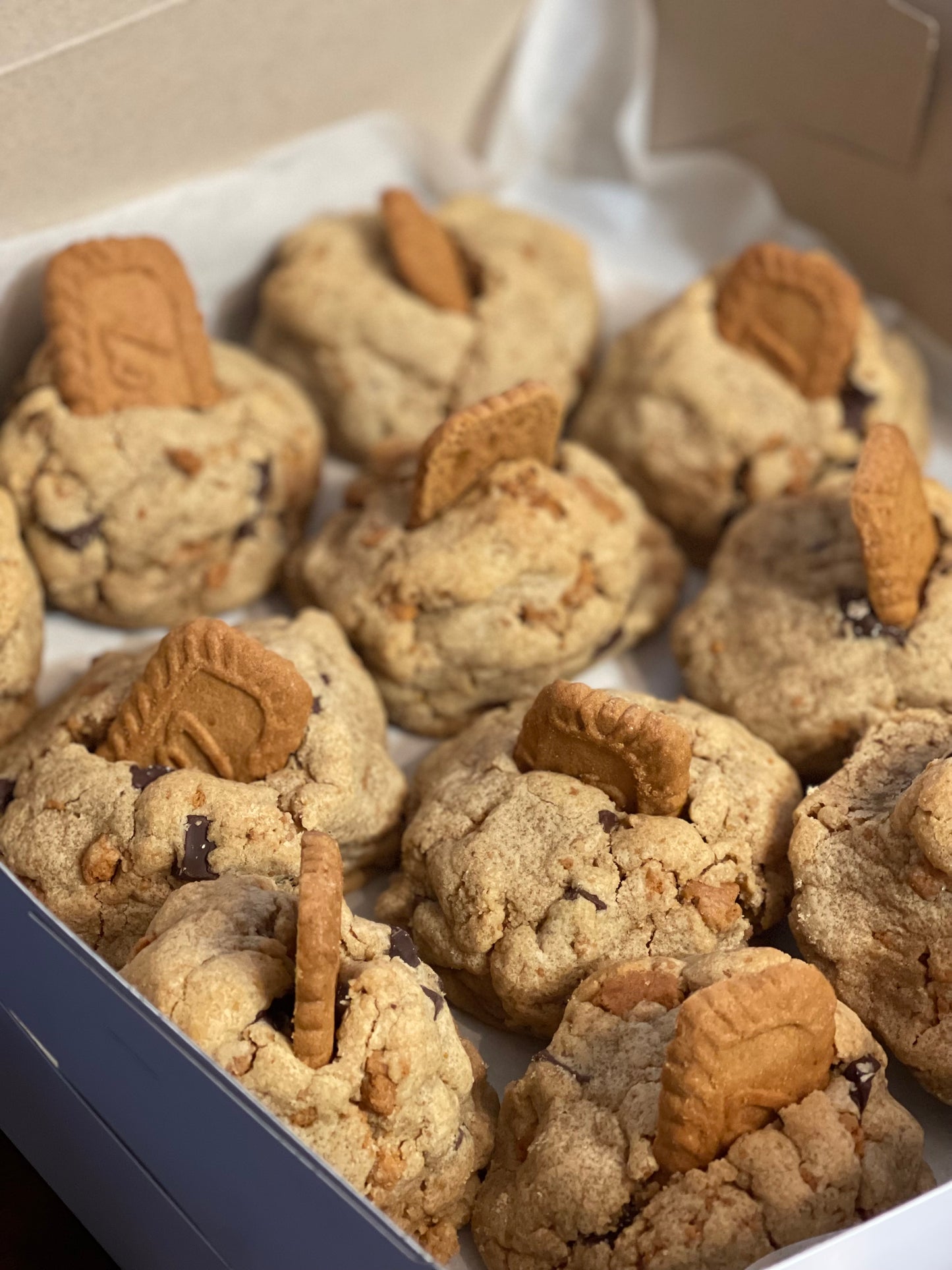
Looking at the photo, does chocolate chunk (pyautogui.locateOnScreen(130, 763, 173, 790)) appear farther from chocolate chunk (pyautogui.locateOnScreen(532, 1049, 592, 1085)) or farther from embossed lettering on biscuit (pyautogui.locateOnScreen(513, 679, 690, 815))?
chocolate chunk (pyautogui.locateOnScreen(532, 1049, 592, 1085))

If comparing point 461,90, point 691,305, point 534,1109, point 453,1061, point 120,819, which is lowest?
point 534,1109

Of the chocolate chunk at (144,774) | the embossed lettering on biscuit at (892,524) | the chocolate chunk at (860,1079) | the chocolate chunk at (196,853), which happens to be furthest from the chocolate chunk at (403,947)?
the embossed lettering on biscuit at (892,524)

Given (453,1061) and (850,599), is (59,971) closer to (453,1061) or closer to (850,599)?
(453,1061)

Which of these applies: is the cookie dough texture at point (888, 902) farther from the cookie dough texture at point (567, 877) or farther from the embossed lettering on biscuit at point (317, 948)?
the embossed lettering on biscuit at point (317, 948)

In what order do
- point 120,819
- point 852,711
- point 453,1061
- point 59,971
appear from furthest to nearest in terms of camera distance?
1. point 852,711
2. point 120,819
3. point 453,1061
4. point 59,971

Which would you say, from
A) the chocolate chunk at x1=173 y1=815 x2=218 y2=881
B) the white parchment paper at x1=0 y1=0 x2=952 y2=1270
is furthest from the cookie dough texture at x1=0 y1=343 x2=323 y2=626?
the chocolate chunk at x1=173 y1=815 x2=218 y2=881

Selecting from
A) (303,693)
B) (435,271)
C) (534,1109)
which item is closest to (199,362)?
(435,271)
